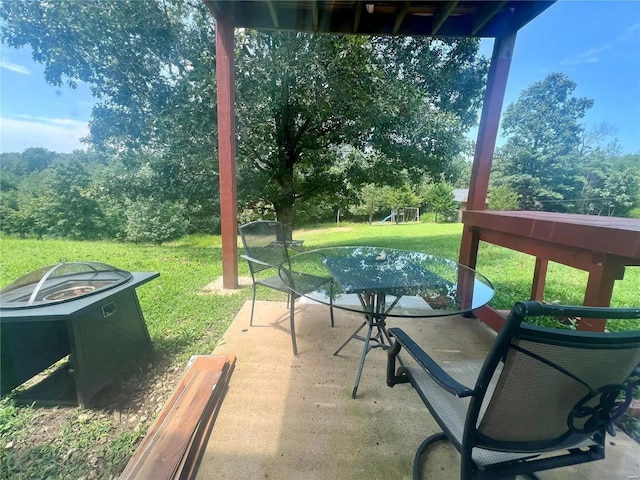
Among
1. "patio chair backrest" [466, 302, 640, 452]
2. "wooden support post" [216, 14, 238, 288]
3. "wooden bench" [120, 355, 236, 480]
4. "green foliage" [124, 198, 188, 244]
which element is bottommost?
"wooden bench" [120, 355, 236, 480]

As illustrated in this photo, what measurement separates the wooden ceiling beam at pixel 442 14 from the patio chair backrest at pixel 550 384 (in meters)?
2.54

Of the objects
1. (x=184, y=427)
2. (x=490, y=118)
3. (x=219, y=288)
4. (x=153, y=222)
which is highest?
(x=490, y=118)

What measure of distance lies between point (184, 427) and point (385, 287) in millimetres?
1170

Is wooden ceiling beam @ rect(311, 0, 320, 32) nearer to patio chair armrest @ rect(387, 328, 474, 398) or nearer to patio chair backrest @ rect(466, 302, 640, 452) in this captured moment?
patio chair armrest @ rect(387, 328, 474, 398)

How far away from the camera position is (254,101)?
4184mm

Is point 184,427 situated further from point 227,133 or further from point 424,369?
point 227,133

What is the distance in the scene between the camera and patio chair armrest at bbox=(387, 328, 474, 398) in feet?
2.43

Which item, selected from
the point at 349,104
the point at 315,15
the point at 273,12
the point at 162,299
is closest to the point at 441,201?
the point at 349,104

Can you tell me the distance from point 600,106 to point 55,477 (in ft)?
26.2

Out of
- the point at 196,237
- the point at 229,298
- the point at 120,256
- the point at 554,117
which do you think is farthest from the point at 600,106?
the point at 120,256

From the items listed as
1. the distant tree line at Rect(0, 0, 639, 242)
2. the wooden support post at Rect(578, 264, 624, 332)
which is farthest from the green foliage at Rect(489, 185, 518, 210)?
the wooden support post at Rect(578, 264, 624, 332)

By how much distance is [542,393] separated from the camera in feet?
2.14

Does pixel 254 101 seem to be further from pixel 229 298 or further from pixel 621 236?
pixel 621 236

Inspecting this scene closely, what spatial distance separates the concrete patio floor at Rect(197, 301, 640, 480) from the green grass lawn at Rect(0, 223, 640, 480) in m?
0.38
